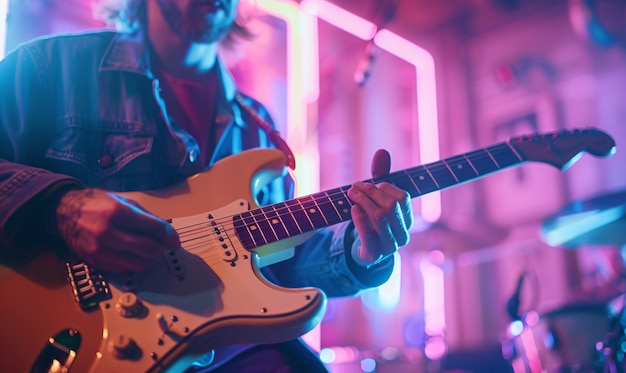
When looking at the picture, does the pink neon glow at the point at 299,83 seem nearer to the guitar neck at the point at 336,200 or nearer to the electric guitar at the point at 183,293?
the guitar neck at the point at 336,200

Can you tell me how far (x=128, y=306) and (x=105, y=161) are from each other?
1.79 ft

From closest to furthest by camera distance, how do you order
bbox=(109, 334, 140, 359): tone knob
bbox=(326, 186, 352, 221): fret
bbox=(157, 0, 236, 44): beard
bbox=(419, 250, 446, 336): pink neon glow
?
bbox=(109, 334, 140, 359): tone knob, bbox=(326, 186, 352, 221): fret, bbox=(157, 0, 236, 44): beard, bbox=(419, 250, 446, 336): pink neon glow

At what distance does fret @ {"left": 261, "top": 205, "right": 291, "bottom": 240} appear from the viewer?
4.39 ft

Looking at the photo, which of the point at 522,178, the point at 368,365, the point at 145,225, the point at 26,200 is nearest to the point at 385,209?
the point at 145,225

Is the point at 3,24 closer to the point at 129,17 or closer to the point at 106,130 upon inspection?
the point at 129,17

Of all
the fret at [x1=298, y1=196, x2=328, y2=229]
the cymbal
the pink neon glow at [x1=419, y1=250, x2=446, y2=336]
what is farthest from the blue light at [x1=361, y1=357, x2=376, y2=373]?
the fret at [x1=298, y1=196, x2=328, y2=229]

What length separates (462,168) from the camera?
1552 millimetres

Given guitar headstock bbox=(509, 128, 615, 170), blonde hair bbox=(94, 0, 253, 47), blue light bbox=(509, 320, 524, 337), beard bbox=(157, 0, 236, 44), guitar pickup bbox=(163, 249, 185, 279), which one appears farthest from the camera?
blue light bbox=(509, 320, 524, 337)

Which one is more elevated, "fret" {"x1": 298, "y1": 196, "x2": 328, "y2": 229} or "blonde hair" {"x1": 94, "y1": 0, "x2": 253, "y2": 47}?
"blonde hair" {"x1": 94, "y1": 0, "x2": 253, "y2": 47}

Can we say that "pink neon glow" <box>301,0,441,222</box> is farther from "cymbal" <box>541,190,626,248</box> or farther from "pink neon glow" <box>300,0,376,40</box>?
"cymbal" <box>541,190,626,248</box>

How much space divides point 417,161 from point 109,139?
3216 millimetres

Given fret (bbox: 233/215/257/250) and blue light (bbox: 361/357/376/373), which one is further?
blue light (bbox: 361/357/376/373)

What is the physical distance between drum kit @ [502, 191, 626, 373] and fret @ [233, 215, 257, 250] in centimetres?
133

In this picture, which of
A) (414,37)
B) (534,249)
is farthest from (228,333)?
(414,37)
